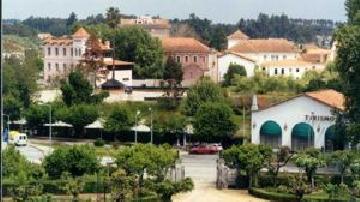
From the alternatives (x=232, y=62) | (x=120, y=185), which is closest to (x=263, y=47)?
(x=232, y=62)

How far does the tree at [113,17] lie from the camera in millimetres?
50500

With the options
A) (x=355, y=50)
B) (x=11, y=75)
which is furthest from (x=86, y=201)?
(x=11, y=75)

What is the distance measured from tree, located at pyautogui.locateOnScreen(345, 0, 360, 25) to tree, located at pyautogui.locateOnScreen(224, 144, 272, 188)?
8.65 m

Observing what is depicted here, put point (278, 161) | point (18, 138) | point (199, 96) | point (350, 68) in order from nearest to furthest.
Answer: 1. point (278, 161)
2. point (350, 68)
3. point (18, 138)
4. point (199, 96)

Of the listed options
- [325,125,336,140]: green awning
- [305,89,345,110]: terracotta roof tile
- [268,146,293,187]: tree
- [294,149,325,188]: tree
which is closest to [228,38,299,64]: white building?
[305,89,345,110]: terracotta roof tile

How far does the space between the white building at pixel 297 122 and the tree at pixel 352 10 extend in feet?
8.52

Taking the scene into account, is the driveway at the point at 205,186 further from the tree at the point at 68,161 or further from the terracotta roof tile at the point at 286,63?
the terracotta roof tile at the point at 286,63

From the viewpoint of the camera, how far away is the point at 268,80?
41312mm

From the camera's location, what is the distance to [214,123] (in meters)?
29.5

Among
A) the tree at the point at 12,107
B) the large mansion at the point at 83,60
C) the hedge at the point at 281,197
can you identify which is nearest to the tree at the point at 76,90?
the tree at the point at 12,107

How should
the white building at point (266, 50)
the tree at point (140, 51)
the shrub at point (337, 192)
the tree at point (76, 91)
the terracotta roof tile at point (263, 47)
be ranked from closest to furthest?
the shrub at point (337, 192) → the tree at point (76, 91) → the tree at point (140, 51) → the white building at point (266, 50) → the terracotta roof tile at point (263, 47)

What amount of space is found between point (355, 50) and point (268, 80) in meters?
14.6

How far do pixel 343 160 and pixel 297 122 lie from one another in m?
7.97

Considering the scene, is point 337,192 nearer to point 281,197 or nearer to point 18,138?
point 281,197
